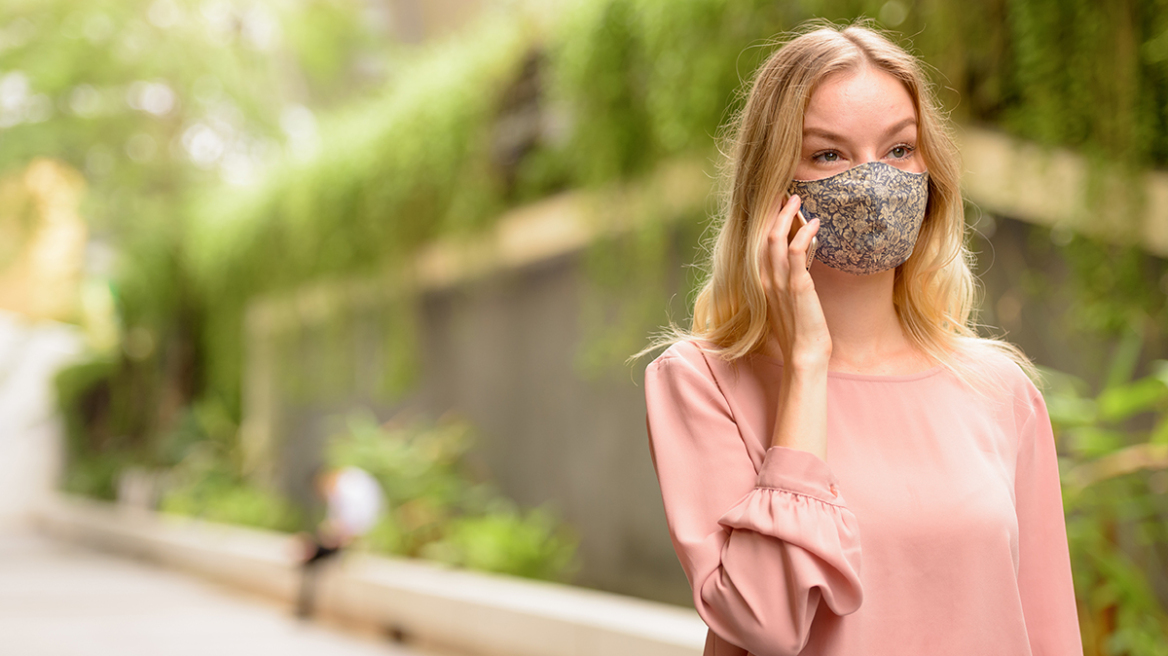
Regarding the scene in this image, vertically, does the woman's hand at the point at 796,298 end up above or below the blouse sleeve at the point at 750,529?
above

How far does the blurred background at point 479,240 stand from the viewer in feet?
11.2

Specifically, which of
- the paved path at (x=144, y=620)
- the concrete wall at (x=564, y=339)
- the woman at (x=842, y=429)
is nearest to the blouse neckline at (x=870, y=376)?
the woman at (x=842, y=429)

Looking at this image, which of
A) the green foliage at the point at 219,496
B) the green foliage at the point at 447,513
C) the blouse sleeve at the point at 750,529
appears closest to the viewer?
the blouse sleeve at the point at 750,529

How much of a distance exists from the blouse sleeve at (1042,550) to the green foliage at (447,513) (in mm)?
5133

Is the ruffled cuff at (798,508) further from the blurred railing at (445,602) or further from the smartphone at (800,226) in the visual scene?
the blurred railing at (445,602)

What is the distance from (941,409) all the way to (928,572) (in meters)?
0.23

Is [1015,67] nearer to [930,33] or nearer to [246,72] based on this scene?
[930,33]

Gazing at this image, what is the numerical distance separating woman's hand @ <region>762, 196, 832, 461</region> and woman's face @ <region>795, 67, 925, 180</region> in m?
0.08

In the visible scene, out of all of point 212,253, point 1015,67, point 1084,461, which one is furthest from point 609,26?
point 212,253

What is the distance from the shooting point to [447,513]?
7.59m

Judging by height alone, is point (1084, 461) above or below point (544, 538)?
above

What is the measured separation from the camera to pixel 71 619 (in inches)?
297

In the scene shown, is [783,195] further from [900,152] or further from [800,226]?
[900,152]

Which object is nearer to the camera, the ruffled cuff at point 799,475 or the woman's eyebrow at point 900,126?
the ruffled cuff at point 799,475
